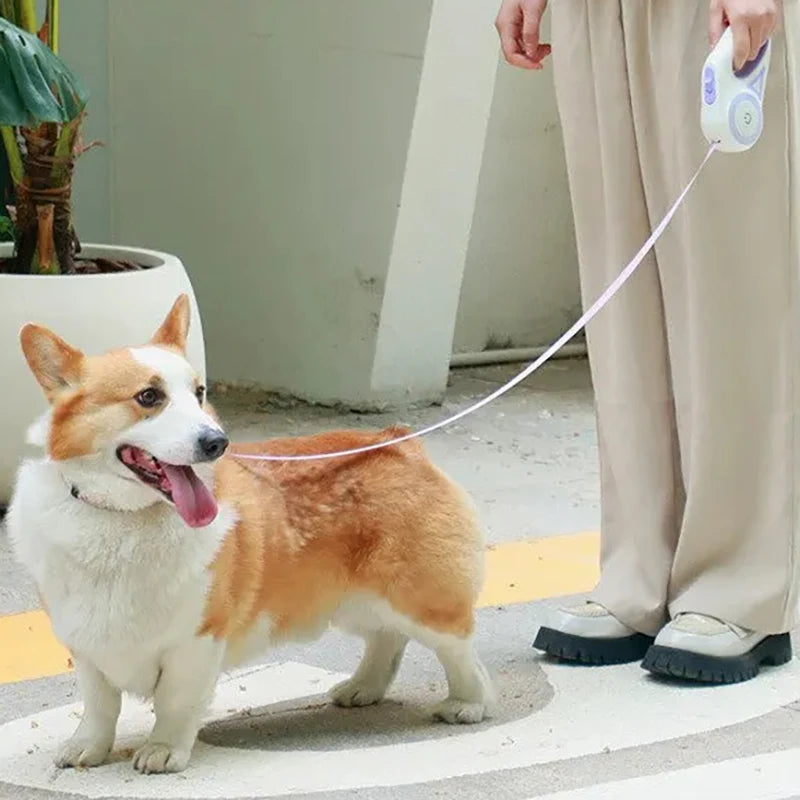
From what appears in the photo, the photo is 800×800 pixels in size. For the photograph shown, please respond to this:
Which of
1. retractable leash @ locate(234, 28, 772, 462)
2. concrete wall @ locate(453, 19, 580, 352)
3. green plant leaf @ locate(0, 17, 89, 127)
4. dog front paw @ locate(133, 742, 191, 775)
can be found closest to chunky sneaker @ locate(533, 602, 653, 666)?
retractable leash @ locate(234, 28, 772, 462)

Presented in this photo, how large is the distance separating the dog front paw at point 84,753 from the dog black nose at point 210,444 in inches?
16.1

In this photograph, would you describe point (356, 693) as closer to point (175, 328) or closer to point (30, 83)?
point (175, 328)

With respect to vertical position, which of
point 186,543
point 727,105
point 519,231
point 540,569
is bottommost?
point 540,569

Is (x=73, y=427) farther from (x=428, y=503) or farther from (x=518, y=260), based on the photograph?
(x=518, y=260)

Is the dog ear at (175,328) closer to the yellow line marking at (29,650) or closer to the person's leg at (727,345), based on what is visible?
the yellow line marking at (29,650)

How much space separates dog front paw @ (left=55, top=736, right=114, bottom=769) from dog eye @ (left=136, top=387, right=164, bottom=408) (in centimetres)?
43

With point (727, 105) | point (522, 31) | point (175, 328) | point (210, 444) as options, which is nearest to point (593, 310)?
point (727, 105)

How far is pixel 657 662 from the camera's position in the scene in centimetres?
255

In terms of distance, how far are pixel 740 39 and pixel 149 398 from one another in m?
0.88

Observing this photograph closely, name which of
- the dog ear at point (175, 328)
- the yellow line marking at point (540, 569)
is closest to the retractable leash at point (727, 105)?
the dog ear at point (175, 328)

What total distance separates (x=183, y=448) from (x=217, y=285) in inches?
109

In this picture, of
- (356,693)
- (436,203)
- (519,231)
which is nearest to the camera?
(356,693)

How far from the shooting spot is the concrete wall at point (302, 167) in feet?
14.2

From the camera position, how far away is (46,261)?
11.7ft
